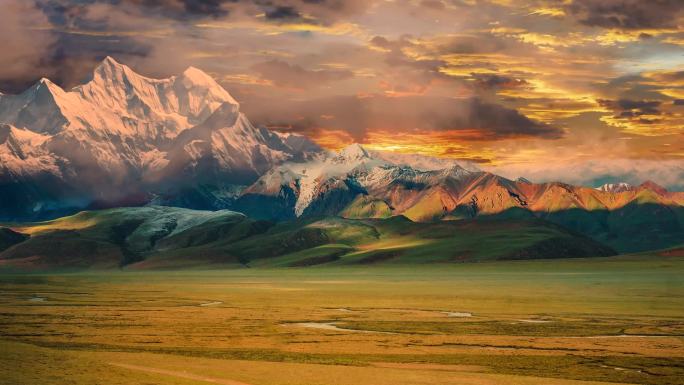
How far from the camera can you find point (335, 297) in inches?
5822

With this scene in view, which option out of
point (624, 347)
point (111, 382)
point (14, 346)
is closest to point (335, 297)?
point (624, 347)

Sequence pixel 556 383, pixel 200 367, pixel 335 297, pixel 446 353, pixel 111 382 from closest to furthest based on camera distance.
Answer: pixel 111 382
pixel 556 383
pixel 200 367
pixel 446 353
pixel 335 297

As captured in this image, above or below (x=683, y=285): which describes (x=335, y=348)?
above

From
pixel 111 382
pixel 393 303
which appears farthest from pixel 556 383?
pixel 393 303

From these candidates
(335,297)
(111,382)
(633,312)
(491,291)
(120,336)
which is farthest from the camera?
(491,291)

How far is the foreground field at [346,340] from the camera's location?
184ft

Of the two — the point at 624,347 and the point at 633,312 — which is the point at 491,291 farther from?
the point at 624,347

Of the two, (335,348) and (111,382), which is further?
(335,348)

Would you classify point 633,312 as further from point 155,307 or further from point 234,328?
point 155,307

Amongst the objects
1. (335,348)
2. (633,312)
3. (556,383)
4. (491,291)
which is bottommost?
(491,291)

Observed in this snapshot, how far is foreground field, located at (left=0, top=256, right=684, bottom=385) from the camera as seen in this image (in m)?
56.1

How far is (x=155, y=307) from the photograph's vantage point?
122938 mm

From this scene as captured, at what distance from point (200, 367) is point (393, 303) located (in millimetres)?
73358

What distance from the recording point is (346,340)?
7844cm
